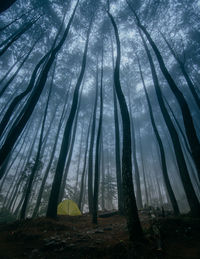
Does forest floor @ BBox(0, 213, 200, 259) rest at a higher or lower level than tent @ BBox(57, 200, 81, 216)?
lower

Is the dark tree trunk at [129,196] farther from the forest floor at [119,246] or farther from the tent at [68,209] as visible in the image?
the tent at [68,209]

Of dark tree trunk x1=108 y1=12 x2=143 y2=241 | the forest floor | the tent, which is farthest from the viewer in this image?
the tent

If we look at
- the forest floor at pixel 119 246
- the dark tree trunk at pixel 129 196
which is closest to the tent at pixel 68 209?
the forest floor at pixel 119 246

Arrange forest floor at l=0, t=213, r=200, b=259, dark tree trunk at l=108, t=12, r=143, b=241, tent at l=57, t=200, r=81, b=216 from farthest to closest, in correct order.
Answer: 1. tent at l=57, t=200, r=81, b=216
2. dark tree trunk at l=108, t=12, r=143, b=241
3. forest floor at l=0, t=213, r=200, b=259

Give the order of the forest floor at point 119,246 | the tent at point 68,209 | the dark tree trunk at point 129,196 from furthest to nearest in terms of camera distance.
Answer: the tent at point 68,209 < the dark tree trunk at point 129,196 < the forest floor at point 119,246

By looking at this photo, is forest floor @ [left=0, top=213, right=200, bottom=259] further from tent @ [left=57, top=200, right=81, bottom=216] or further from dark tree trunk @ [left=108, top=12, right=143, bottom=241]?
tent @ [left=57, top=200, right=81, bottom=216]

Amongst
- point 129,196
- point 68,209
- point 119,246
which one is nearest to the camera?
point 119,246

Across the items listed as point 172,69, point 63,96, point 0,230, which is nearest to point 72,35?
point 63,96

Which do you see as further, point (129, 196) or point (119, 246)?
point (129, 196)

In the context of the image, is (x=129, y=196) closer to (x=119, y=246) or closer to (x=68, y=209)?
(x=119, y=246)

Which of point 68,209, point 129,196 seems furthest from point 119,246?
point 68,209

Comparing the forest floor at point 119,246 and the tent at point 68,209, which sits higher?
the tent at point 68,209

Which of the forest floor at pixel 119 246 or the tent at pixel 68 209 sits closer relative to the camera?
the forest floor at pixel 119 246

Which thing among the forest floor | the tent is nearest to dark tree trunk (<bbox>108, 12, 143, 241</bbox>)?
the forest floor
